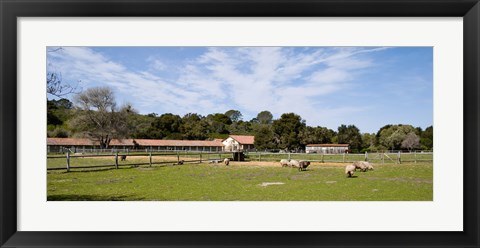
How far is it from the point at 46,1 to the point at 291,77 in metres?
5.17

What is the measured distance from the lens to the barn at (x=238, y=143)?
13.3m

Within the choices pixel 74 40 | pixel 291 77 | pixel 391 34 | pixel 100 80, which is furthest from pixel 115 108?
pixel 391 34

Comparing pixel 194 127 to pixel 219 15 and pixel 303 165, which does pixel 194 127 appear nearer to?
pixel 303 165

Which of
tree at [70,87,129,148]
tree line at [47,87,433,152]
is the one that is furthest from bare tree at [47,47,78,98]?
tree at [70,87,129,148]

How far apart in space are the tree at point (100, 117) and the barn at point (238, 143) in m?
4.16

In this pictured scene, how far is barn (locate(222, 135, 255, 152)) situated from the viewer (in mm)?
13295

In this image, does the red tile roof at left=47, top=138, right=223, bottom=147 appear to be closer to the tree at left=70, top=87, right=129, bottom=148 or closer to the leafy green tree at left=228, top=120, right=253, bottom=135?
the tree at left=70, top=87, right=129, bottom=148

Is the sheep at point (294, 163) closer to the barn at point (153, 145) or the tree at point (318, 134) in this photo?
the tree at point (318, 134)

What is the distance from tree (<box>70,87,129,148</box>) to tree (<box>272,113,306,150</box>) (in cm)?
565

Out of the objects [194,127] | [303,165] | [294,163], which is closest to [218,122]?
[194,127]

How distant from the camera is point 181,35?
3.48 m

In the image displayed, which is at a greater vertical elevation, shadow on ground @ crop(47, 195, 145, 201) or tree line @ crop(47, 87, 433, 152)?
tree line @ crop(47, 87, 433, 152)

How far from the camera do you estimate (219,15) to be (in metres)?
3.03

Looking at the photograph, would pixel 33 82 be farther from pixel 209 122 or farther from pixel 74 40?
pixel 209 122
